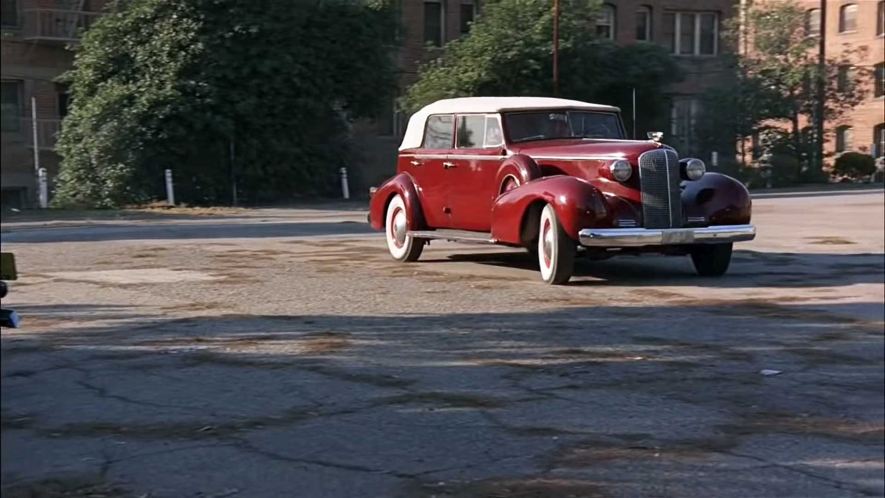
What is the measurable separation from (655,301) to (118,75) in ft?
77.2

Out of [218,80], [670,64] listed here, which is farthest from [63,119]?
[670,64]

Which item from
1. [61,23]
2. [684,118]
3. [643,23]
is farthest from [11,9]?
[643,23]

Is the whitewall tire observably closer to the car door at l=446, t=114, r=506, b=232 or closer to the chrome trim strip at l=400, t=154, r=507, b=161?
the chrome trim strip at l=400, t=154, r=507, b=161

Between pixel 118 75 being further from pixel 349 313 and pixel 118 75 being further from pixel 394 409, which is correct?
pixel 394 409

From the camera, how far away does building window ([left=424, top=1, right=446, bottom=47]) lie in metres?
40.5

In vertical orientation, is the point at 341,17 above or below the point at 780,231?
above

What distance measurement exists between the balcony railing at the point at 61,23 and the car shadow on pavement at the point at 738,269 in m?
6.50

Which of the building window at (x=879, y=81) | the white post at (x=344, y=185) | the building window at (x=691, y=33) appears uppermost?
the building window at (x=691, y=33)

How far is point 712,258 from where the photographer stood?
12.2 m

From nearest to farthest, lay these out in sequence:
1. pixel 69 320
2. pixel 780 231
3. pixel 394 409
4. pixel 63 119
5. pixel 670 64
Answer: pixel 394 409 → pixel 69 320 → pixel 780 231 → pixel 63 119 → pixel 670 64

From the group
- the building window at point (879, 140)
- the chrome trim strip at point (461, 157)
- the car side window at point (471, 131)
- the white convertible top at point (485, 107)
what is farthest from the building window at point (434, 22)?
the car side window at point (471, 131)

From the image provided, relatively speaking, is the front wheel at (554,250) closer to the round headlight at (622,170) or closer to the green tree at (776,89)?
the round headlight at (622,170)

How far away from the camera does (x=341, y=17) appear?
33.1 meters

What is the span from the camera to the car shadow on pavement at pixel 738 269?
1169 cm
